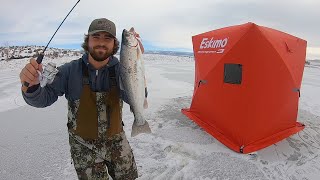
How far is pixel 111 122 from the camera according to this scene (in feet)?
10.2

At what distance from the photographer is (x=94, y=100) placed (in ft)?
9.89

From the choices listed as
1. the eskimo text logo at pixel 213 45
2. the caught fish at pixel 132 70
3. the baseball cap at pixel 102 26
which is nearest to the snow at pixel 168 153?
the eskimo text logo at pixel 213 45

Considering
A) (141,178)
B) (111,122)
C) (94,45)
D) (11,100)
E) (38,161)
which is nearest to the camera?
(94,45)

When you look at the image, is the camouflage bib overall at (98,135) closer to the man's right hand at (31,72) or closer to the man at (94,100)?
the man at (94,100)

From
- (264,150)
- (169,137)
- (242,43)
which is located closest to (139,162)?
(169,137)

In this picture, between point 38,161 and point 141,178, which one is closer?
point 141,178

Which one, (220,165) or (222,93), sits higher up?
(222,93)

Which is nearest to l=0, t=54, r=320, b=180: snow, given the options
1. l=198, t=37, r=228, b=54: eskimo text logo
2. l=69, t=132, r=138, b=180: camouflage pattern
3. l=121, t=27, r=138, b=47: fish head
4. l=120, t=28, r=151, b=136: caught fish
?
l=69, t=132, r=138, b=180: camouflage pattern

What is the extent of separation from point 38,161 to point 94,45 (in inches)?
108

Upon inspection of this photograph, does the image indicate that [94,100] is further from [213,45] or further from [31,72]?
[213,45]

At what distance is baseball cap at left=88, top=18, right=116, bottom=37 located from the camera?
2.85m

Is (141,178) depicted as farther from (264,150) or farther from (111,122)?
(264,150)

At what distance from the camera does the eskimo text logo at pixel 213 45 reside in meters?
6.05

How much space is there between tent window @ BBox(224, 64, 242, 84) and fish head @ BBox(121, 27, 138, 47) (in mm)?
3464
